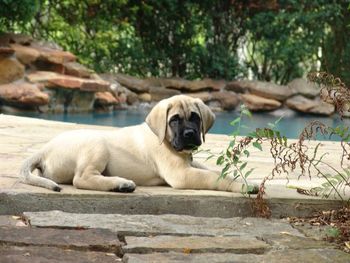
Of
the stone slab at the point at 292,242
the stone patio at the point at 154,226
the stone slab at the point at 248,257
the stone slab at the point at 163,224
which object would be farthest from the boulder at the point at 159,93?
the stone slab at the point at 248,257

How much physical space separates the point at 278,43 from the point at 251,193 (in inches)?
525

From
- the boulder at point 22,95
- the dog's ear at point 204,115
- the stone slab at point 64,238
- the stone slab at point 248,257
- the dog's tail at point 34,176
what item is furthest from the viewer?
the boulder at point 22,95

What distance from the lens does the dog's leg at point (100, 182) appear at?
12.3 ft

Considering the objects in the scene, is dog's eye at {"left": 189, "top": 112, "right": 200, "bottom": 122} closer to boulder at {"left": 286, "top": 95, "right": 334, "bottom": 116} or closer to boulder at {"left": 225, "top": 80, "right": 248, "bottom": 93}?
boulder at {"left": 286, "top": 95, "right": 334, "bottom": 116}

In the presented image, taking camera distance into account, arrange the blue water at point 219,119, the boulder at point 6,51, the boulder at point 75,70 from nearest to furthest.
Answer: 1. the boulder at point 6,51
2. the blue water at point 219,119
3. the boulder at point 75,70

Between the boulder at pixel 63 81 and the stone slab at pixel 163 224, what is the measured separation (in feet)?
27.9

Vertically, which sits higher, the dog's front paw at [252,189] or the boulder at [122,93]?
the dog's front paw at [252,189]

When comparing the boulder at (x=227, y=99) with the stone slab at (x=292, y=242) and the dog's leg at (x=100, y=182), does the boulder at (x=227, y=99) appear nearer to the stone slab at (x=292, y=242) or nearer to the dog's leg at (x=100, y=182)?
the dog's leg at (x=100, y=182)

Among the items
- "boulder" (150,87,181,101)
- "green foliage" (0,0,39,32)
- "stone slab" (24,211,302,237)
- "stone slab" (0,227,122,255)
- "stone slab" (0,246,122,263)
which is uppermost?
"green foliage" (0,0,39,32)

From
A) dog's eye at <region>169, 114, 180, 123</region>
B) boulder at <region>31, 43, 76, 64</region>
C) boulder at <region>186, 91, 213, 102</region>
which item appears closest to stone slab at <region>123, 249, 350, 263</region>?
dog's eye at <region>169, 114, 180, 123</region>

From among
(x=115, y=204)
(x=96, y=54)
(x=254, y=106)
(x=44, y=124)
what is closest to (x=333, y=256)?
(x=115, y=204)

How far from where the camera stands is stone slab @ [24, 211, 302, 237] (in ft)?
10.5

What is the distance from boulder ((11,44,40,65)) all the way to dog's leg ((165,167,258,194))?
329 inches

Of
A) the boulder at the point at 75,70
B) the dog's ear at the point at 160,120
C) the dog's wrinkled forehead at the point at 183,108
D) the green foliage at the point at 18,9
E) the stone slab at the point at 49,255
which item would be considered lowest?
the boulder at the point at 75,70
